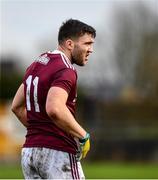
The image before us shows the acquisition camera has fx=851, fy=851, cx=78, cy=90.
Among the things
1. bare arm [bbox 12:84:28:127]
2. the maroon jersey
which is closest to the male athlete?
the maroon jersey

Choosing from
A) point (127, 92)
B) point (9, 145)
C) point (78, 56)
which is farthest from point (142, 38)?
point (78, 56)

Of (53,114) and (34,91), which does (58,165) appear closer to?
(53,114)

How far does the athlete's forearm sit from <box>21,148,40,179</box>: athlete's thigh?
0.50 metres

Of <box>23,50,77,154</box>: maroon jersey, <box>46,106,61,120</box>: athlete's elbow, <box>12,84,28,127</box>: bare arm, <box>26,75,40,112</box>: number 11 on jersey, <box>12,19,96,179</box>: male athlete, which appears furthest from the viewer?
<box>12,84,28,127</box>: bare arm

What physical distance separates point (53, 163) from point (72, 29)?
4.06ft

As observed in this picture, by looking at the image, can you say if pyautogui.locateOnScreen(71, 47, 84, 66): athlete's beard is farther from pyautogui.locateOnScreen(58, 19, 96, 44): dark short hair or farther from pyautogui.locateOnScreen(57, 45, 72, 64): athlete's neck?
pyautogui.locateOnScreen(58, 19, 96, 44): dark short hair

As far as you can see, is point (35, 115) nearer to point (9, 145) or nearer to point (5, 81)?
point (9, 145)

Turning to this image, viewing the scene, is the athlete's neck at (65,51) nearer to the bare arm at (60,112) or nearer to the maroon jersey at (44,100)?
the maroon jersey at (44,100)

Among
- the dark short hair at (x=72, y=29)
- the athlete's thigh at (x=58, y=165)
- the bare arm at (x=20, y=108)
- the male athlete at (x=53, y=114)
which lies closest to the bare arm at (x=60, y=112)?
the male athlete at (x=53, y=114)

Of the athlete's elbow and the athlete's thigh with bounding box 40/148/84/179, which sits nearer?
the athlete's elbow

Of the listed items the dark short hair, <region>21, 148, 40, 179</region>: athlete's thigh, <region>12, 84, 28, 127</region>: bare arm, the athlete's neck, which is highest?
the dark short hair

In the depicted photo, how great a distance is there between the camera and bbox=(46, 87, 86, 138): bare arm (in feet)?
23.9

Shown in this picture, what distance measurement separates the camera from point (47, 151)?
764 cm

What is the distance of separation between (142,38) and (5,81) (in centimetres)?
1146
